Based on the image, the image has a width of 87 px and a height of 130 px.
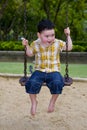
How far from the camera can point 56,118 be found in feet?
20.3

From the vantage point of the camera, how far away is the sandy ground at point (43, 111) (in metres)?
5.76

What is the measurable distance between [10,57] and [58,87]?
37.1 ft

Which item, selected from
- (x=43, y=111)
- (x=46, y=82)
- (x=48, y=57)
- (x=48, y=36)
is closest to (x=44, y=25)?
(x=48, y=36)

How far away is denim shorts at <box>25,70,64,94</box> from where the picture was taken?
169 inches

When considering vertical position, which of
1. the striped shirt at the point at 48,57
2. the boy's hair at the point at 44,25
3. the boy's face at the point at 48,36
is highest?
the boy's hair at the point at 44,25

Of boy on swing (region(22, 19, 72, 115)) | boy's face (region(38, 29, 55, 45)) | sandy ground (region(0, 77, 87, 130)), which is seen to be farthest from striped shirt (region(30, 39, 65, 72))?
sandy ground (region(0, 77, 87, 130))

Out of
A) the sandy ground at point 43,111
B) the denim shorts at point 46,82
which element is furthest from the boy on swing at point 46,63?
the sandy ground at point 43,111

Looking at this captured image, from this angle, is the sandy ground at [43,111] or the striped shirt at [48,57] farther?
the sandy ground at [43,111]

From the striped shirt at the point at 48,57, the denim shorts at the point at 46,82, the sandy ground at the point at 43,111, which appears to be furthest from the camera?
the sandy ground at the point at 43,111

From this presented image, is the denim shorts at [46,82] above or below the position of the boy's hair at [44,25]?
below

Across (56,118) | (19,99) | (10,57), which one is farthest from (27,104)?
(10,57)

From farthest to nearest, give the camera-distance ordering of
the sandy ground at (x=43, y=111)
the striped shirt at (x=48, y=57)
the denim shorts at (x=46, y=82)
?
1. the sandy ground at (x=43, y=111)
2. the striped shirt at (x=48, y=57)
3. the denim shorts at (x=46, y=82)

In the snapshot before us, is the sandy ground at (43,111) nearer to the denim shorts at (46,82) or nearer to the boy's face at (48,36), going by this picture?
the denim shorts at (46,82)

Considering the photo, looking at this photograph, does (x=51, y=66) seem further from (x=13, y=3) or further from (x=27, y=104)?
(x=13, y=3)
